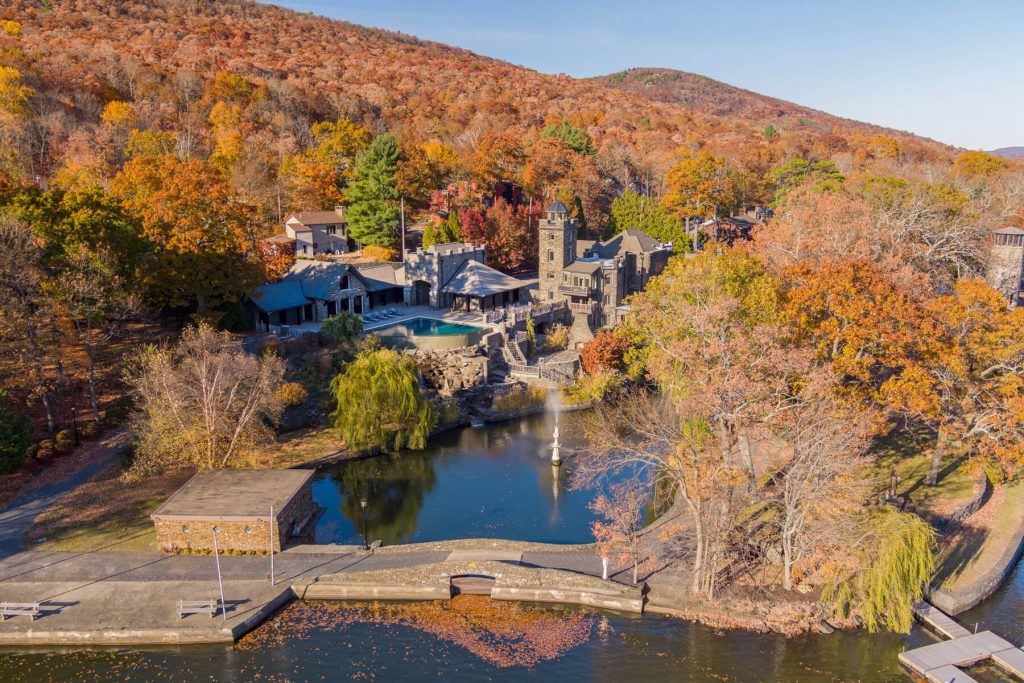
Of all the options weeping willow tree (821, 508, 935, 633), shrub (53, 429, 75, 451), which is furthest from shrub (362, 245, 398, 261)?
weeping willow tree (821, 508, 935, 633)

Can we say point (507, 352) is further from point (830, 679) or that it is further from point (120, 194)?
point (830, 679)

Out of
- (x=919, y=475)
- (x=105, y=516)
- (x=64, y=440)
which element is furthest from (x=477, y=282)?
(x=919, y=475)

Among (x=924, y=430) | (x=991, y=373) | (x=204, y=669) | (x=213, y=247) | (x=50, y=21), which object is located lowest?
(x=204, y=669)

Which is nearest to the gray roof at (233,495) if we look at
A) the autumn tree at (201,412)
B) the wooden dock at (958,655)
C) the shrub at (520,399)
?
the autumn tree at (201,412)

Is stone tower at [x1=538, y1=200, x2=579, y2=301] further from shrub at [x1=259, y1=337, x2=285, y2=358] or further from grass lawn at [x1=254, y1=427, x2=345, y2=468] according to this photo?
grass lawn at [x1=254, y1=427, x2=345, y2=468]

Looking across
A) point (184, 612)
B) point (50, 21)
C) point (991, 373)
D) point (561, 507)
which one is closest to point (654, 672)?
point (561, 507)

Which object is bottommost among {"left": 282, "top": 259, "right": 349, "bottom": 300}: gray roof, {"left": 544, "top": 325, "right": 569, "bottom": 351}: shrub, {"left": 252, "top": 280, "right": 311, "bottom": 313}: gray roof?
{"left": 544, "top": 325, "right": 569, "bottom": 351}: shrub

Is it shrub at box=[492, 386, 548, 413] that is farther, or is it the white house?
the white house
